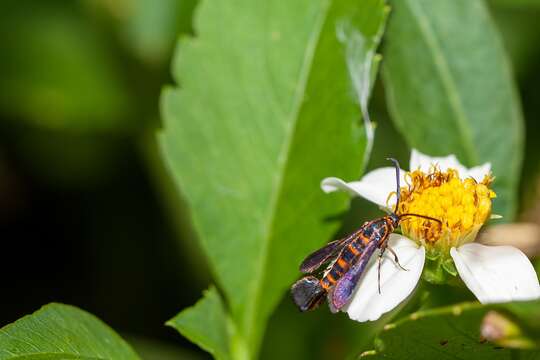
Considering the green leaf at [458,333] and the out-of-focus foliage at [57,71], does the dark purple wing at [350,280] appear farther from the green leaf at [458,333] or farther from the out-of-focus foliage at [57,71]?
the out-of-focus foliage at [57,71]

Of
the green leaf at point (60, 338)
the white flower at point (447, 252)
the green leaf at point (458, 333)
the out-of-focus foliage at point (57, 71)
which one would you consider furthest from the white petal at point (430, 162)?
the out-of-focus foliage at point (57, 71)

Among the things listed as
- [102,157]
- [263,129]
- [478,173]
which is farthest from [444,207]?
[102,157]

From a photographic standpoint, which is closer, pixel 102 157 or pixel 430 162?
pixel 430 162

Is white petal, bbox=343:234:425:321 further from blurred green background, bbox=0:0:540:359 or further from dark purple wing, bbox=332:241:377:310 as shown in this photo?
blurred green background, bbox=0:0:540:359

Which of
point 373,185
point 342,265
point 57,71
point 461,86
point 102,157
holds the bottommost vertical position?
point 342,265

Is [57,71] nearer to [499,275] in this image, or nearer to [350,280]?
[350,280]

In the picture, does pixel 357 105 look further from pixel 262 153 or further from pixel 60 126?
pixel 60 126

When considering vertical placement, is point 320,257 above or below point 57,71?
below

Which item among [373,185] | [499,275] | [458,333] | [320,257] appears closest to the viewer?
[458,333]
